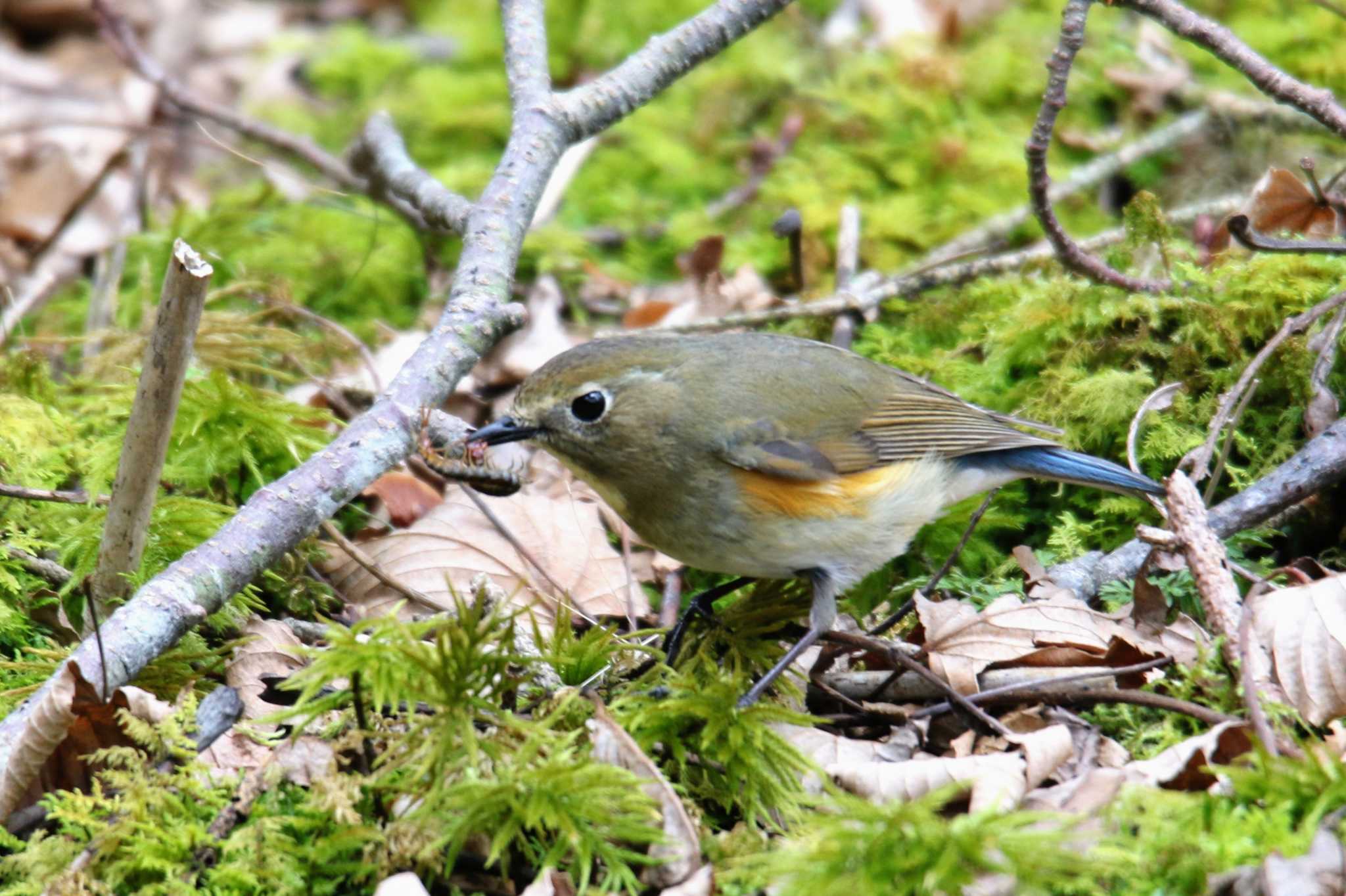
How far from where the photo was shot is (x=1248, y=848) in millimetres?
2781

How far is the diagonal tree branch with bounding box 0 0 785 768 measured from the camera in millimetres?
3277

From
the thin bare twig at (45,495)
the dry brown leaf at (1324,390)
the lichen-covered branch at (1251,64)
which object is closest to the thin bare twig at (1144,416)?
the dry brown leaf at (1324,390)

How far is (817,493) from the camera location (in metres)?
4.09

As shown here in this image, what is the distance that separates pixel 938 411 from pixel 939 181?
9.80 ft

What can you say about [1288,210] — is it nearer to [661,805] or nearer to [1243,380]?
[1243,380]

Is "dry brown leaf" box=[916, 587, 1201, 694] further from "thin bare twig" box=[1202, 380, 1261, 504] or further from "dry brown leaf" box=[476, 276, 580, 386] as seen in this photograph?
"dry brown leaf" box=[476, 276, 580, 386]

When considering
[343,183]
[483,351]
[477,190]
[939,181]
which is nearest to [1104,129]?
[939,181]

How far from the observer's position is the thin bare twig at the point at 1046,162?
4340 mm

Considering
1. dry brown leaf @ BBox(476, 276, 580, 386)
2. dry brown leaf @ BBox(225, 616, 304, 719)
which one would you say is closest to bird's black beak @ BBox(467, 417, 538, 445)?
dry brown leaf @ BBox(225, 616, 304, 719)

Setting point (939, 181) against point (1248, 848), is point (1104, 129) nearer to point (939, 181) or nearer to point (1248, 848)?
point (939, 181)

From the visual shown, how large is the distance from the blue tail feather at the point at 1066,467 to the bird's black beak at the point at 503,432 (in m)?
1.52

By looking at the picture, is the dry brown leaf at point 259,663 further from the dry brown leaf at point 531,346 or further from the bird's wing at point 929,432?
the dry brown leaf at point 531,346

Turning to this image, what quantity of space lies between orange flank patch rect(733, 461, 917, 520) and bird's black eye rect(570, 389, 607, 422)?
1.53 ft

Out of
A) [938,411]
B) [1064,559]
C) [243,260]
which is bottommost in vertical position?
[1064,559]
